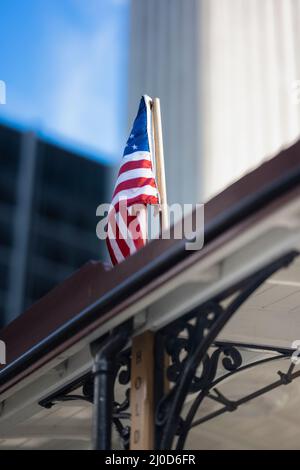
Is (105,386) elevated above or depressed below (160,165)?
below

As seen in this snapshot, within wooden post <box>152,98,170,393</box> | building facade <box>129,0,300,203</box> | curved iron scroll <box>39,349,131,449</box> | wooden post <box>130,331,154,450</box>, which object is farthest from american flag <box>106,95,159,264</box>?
building facade <box>129,0,300,203</box>

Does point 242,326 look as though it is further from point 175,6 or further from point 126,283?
point 175,6

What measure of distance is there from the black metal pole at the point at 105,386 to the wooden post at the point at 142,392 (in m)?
0.14

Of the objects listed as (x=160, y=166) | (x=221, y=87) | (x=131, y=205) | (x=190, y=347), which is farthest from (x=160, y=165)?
(x=221, y=87)

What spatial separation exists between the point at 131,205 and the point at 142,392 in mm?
1597

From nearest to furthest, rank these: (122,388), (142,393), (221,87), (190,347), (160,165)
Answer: (190,347)
(142,393)
(160,165)
(122,388)
(221,87)

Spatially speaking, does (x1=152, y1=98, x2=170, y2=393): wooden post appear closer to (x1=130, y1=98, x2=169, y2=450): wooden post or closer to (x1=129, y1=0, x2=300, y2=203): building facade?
(x1=130, y1=98, x2=169, y2=450): wooden post

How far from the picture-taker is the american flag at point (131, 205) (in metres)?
5.46

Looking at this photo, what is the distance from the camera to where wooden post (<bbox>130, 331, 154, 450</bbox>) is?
4.26 metres

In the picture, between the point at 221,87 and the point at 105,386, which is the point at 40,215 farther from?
the point at 105,386

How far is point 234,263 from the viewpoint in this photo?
3908 millimetres

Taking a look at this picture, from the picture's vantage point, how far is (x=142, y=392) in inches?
173

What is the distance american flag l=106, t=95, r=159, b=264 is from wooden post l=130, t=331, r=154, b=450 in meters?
1.04
